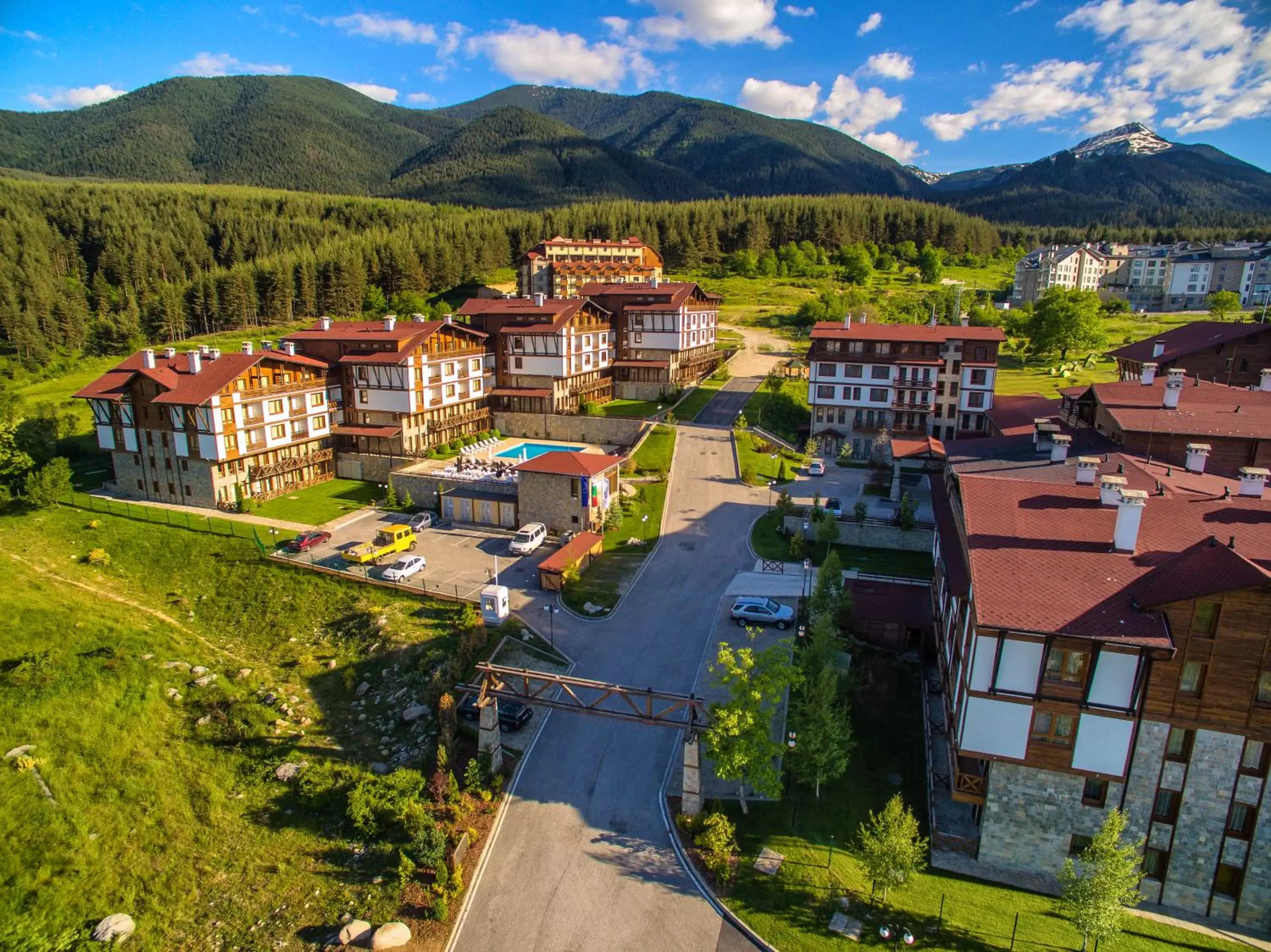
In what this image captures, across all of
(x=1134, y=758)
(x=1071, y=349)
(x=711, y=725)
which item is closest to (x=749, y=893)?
(x=711, y=725)

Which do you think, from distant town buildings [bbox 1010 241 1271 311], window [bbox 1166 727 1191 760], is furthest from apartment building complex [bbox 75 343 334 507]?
distant town buildings [bbox 1010 241 1271 311]

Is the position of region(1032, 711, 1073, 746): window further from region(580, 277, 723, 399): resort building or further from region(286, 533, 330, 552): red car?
region(580, 277, 723, 399): resort building

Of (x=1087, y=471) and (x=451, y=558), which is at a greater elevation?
(x=1087, y=471)

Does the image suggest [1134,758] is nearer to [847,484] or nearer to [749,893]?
[749,893]

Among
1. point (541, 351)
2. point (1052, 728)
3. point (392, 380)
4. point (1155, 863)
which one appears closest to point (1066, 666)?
point (1052, 728)

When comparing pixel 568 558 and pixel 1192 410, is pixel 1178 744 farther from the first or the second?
pixel 568 558

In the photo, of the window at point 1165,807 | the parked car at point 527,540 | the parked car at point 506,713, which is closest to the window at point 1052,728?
the window at point 1165,807

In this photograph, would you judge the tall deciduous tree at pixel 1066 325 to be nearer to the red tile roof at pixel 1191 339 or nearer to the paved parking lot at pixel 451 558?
the red tile roof at pixel 1191 339
